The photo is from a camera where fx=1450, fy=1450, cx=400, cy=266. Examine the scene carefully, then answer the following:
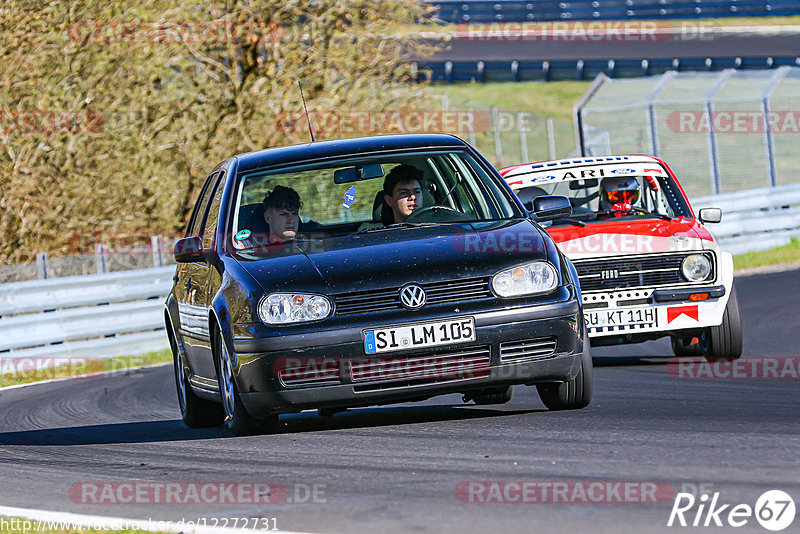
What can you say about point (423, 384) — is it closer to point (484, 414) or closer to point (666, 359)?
point (484, 414)

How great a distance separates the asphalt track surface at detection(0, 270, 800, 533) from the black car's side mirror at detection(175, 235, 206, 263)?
104 centimetres

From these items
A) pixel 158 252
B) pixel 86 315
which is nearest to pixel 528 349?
pixel 86 315

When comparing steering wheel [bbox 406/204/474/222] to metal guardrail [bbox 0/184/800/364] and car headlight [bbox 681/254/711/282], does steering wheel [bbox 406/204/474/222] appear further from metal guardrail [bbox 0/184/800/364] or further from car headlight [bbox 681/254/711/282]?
metal guardrail [bbox 0/184/800/364]

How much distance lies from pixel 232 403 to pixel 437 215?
158cm

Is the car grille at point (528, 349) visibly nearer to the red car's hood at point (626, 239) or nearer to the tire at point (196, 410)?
the tire at point (196, 410)

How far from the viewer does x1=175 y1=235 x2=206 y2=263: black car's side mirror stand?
27.4 feet

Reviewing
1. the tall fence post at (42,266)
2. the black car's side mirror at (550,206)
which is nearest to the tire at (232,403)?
the black car's side mirror at (550,206)

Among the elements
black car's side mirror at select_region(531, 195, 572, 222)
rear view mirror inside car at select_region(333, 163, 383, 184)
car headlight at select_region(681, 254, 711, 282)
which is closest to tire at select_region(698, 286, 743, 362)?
car headlight at select_region(681, 254, 711, 282)

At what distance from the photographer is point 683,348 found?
11734 mm

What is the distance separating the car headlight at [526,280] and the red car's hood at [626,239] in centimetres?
342

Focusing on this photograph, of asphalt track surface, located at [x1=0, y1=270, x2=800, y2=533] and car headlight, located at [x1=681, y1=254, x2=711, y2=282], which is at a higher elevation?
asphalt track surface, located at [x1=0, y1=270, x2=800, y2=533]

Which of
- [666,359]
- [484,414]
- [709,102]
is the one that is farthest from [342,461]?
[709,102]

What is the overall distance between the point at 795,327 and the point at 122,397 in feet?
20.0

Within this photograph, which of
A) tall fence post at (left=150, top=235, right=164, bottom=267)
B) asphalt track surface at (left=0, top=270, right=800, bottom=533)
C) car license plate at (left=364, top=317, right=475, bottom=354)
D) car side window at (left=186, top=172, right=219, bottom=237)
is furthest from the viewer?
tall fence post at (left=150, top=235, right=164, bottom=267)
